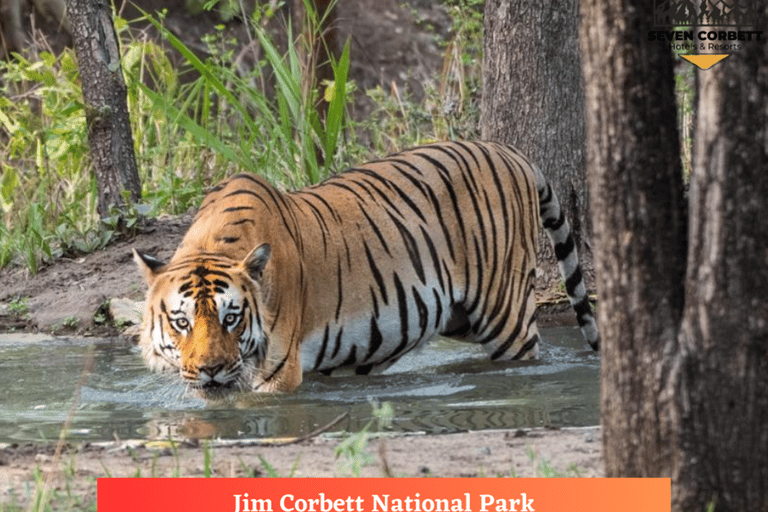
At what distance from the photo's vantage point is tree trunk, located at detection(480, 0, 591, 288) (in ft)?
26.2

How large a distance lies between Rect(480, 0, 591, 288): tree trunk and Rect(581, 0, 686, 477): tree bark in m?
5.10

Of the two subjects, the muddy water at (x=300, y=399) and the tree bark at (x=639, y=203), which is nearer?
the tree bark at (x=639, y=203)

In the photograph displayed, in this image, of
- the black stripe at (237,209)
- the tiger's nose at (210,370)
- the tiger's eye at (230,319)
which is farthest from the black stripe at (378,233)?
the tiger's nose at (210,370)

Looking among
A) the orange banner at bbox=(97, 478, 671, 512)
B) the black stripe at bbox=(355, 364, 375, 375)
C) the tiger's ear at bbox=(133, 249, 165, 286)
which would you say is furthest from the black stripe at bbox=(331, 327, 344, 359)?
the orange banner at bbox=(97, 478, 671, 512)

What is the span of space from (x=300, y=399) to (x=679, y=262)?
3.07m

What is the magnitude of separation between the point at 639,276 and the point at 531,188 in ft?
13.2

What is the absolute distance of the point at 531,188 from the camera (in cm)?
693

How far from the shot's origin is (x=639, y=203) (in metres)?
2.92

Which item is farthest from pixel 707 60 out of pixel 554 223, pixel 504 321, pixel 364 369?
pixel 554 223

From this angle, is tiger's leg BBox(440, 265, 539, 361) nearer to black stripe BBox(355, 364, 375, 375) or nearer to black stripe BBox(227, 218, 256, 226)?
black stripe BBox(355, 364, 375, 375)

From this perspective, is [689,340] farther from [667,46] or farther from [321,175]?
[321,175]

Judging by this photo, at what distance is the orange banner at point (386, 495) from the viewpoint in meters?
2.96

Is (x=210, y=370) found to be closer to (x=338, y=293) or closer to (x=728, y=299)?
(x=338, y=293)

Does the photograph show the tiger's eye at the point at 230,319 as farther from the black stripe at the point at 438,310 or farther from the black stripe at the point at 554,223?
the black stripe at the point at 554,223
